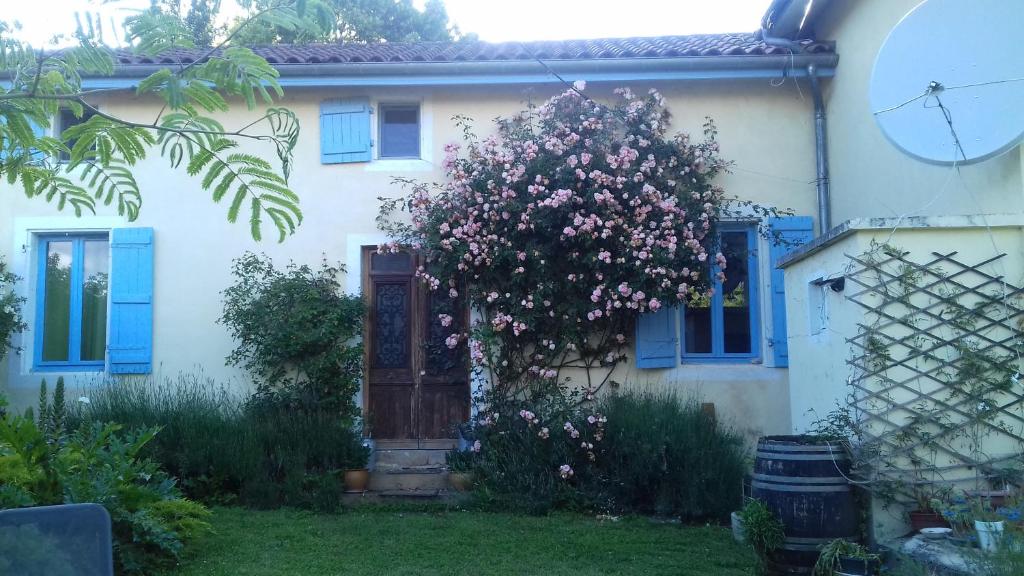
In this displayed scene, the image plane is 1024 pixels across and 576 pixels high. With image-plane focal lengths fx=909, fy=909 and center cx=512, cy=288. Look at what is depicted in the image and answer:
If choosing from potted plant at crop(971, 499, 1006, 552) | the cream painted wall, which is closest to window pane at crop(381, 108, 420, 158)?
the cream painted wall

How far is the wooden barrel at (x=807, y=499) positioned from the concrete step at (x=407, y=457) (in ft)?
12.6

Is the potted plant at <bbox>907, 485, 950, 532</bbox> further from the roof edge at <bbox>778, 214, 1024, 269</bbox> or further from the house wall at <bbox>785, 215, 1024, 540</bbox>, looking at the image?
the roof edge at <bbox>778, 214, 1024, 269</bbox>

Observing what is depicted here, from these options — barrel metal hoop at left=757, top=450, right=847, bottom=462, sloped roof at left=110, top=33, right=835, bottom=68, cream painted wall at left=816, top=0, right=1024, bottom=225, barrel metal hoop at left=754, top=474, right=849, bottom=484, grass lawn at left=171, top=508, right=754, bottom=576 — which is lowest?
grass lawn at left=171, top=508, right=754, bottom=576

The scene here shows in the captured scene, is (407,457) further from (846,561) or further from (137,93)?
(137,93)

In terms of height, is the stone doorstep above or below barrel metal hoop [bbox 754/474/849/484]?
below

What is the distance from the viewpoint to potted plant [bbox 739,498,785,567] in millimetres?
5355

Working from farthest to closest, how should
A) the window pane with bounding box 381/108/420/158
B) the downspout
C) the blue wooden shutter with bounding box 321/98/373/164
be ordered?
the window pane with bounding box 381/108/420/158
the blue wooden shutter with bounding box 321/98/373/164
the downspout

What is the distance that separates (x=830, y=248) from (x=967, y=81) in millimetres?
1360

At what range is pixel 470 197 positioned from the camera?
27.7 ft

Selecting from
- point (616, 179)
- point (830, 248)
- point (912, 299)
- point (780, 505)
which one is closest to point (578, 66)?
point (616, 179)

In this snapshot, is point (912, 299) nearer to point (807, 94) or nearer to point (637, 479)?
point (637, 479)

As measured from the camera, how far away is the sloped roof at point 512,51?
8906 millimetres

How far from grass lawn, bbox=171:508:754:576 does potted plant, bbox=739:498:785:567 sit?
14.5 inches

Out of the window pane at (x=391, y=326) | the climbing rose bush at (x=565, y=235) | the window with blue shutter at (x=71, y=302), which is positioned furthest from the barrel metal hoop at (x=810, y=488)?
the window with blue shutter at (x=71, y=302)
